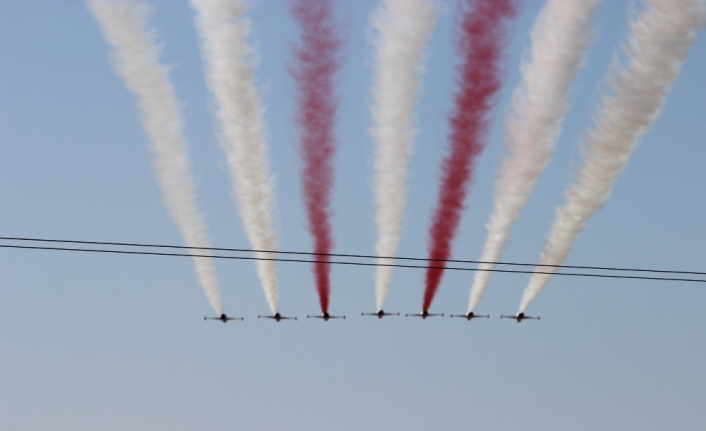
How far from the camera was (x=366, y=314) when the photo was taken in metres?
41.2

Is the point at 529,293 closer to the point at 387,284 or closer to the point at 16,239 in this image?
the point at 387,284

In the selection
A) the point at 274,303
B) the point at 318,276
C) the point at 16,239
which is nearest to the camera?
the point at 16,239

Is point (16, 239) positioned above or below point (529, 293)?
below

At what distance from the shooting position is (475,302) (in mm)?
38938

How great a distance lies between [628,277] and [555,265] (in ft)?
7.28

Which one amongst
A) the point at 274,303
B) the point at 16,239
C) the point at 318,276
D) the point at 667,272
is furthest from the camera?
the point at 274,303

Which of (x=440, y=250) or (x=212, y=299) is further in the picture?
(x=212, y=299)

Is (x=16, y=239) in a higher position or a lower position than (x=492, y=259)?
lower

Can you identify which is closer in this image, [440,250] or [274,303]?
[440,250]

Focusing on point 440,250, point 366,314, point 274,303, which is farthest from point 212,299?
point 440,250

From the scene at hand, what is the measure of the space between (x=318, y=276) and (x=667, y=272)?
10941mm

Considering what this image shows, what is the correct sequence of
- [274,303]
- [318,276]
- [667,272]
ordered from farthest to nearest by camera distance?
[274,303], [318,276], [667,272]

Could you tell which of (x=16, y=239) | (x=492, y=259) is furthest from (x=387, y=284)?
(x=16, y=239)

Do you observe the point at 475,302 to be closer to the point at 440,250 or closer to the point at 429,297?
the point at 429,297
